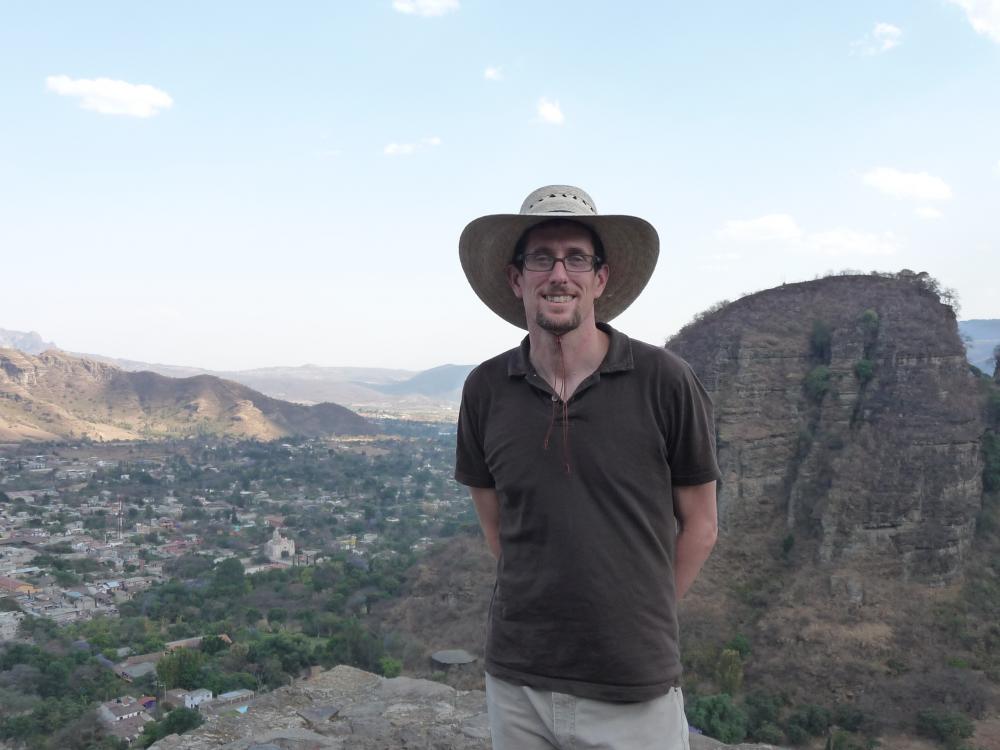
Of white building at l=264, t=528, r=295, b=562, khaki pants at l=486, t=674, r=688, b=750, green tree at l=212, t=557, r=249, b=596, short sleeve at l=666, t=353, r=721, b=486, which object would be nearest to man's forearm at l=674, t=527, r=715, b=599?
short sleeve at l=666, t=353, r=721, b=486

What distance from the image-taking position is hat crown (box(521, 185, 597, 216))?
174cm

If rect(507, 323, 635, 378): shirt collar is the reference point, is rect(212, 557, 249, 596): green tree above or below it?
below

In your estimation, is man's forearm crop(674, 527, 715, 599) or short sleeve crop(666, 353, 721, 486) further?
man's forearm crop(674, 527, 715, 599)

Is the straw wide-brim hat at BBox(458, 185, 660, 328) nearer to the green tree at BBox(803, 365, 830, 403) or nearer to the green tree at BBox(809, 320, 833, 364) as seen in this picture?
the green tree at BBox(803, 365, 830, 403)

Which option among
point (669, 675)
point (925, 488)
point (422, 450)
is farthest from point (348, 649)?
point (422, 450)

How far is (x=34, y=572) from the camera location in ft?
103

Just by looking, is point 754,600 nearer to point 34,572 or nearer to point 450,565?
point 450,565

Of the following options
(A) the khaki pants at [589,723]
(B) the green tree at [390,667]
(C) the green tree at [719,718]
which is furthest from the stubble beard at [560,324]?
(B) the green tree at [390,667]

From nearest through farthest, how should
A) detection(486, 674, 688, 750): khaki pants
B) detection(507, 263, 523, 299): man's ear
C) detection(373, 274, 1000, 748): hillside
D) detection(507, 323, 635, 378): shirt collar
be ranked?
detection(486, 674, 688, 750): khaki pants, detection(507, 323, 635, 378): shirt collar, detection(507, 263, 523, 299): man's ear, detection(373, 274, 1000, 748): hillside

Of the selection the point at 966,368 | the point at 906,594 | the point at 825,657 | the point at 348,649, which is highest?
the point at 966,368

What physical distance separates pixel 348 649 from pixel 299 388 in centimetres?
18710

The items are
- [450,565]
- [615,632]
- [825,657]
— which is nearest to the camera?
[615,632]

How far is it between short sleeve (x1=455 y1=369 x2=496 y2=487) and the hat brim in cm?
30

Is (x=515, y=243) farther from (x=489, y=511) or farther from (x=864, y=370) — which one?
(x=864, y=370)
